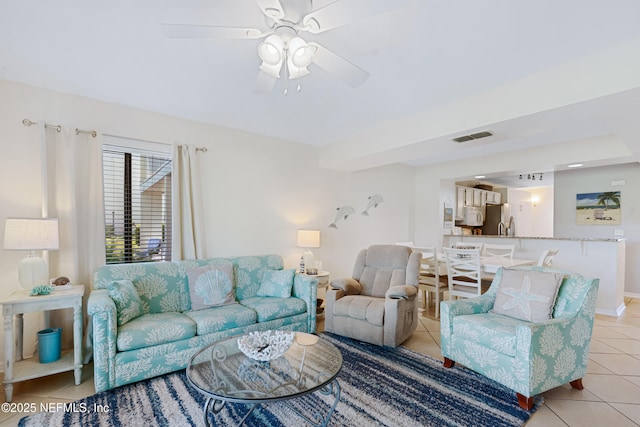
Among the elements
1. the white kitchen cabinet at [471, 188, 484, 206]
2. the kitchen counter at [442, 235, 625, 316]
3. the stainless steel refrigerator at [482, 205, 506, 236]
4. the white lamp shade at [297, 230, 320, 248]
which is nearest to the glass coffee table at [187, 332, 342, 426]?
the white lamp shade at [297, 230, 320, 248]

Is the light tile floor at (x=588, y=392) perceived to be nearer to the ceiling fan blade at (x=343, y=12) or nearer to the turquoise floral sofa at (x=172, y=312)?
the turquoise floral sofa at (x=172, y=312)

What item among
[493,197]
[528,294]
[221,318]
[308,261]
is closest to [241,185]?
[308,261]

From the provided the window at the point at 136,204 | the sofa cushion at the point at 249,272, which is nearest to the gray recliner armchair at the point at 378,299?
the sofa cushion at the point at 249,272

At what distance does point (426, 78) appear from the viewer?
257 cm

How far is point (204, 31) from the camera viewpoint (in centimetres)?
159

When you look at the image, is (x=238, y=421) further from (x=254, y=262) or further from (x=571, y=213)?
(x=571, y=213)

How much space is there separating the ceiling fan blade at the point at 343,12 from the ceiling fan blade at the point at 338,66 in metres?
0.15

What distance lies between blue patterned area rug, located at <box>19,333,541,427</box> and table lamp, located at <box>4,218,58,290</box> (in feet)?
3.40

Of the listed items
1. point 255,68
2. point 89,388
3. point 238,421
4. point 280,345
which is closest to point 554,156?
point 255,68

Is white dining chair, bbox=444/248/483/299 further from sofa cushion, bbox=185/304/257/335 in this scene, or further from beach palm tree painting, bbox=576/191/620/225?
beach palm tree painting, bbox=576/191/620/225

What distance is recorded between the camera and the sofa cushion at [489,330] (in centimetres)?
226

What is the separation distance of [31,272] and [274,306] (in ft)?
6.69

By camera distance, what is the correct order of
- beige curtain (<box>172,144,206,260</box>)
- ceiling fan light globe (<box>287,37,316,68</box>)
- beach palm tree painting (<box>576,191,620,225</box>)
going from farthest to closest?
beach palm tree painting (<box>576,191,620,225</box>) < beige curtain (<box>172,144,206,260</box>) < ceiling fan light globe (<box>287,37,316,68</box>)

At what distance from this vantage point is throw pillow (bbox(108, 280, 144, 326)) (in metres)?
2.51
